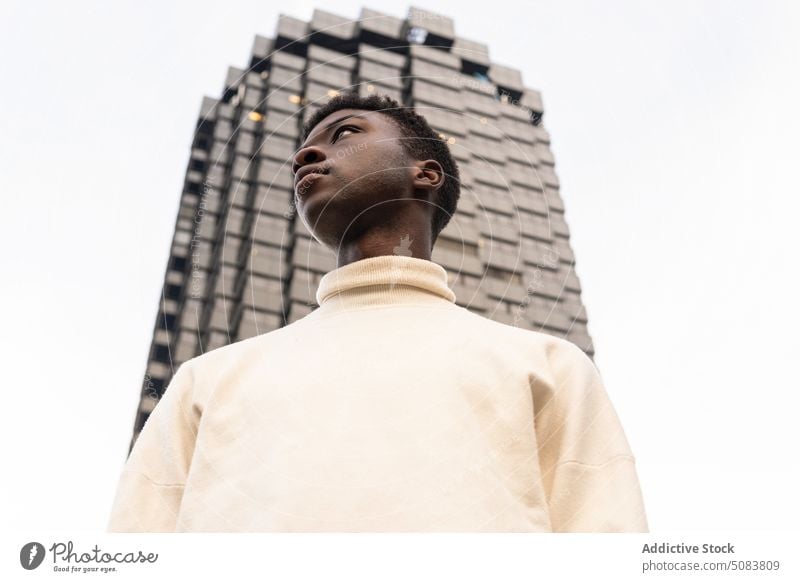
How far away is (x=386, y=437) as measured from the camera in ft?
7.70

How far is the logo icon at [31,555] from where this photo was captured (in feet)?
7.47

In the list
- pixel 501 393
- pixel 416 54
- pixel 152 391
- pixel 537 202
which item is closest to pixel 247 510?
pixel 501 393

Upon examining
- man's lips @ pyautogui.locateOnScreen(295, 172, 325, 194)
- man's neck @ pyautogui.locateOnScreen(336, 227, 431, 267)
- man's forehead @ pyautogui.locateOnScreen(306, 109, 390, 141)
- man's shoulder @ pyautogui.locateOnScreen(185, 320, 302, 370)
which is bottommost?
man's shoulder @ pyautogui.locateOnScreen(185, 320, 302, 370)

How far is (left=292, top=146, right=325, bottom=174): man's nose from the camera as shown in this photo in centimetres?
309

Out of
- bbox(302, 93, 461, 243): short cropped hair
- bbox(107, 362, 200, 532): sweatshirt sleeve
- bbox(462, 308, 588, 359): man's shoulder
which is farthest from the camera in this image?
bbox(302, 93, 461, 243): short cropped hair

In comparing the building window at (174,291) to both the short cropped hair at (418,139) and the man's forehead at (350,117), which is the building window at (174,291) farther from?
the man's forehead at (350,117)

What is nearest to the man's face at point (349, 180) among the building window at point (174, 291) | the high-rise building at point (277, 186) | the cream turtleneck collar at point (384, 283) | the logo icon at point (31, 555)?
the cream turtleneck collar at point (384, 283)

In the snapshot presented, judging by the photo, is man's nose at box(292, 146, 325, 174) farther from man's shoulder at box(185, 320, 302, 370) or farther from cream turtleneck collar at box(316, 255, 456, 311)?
man's shoulder at box(185, 320, 302, 370)

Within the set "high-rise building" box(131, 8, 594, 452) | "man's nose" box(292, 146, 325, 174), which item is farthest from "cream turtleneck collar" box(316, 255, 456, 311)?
"high-rise building" box(131, 8, 594, 452)

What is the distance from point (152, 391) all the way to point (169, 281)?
3635 centimetres

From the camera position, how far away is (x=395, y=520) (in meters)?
2.16

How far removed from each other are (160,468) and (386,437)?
732mm

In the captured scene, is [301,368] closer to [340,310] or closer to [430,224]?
[340,310]

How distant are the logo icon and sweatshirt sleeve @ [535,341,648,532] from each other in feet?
4.46
